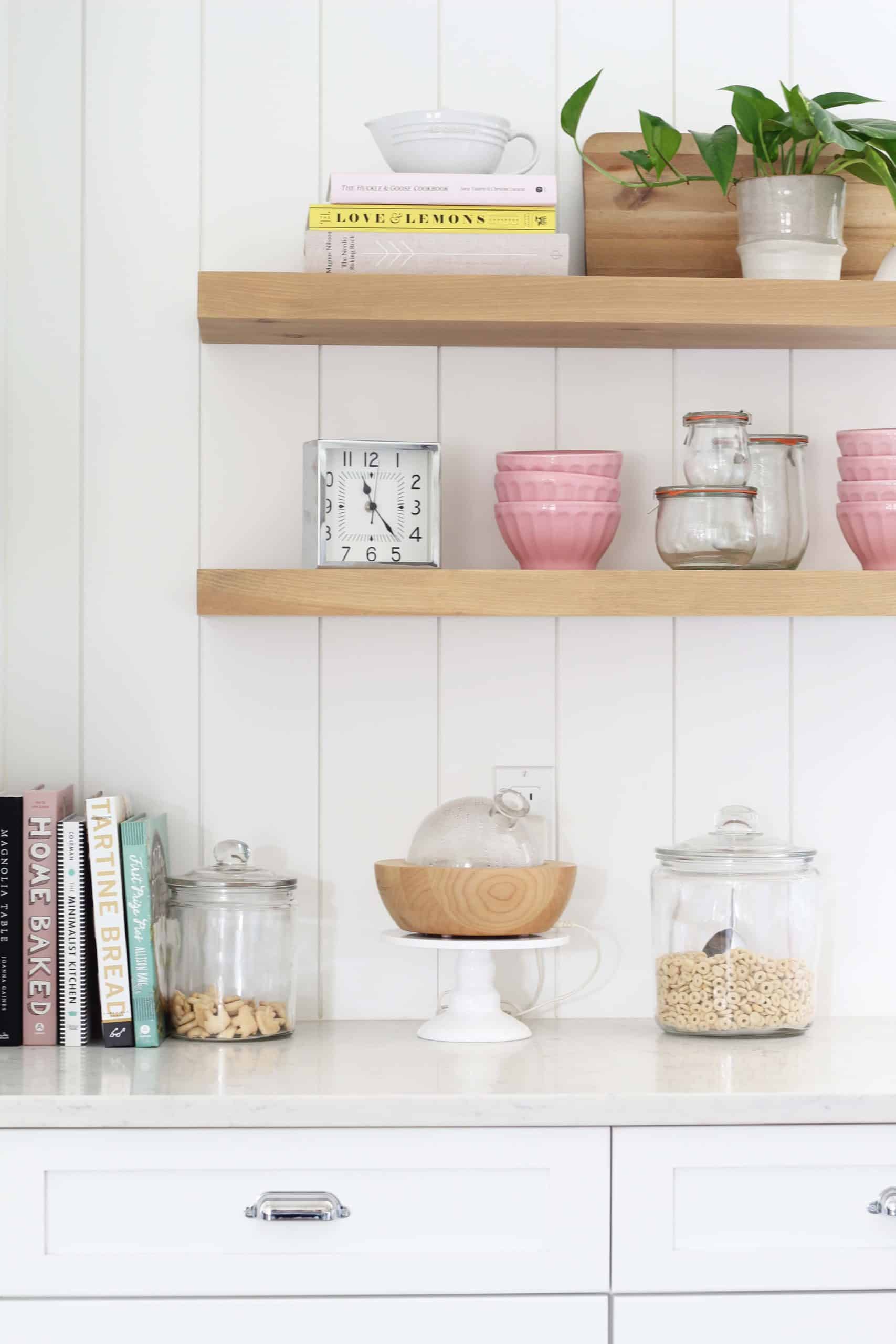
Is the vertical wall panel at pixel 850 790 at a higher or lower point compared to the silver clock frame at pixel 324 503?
lower

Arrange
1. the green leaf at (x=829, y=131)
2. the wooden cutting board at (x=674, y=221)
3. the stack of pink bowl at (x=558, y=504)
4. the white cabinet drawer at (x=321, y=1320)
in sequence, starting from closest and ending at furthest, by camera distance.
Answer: the white cabinet drawer at (x=321, y=1320) < the green leaf at (x=829, y=131) < the stack of pink bowl at (x=558, y=504) < the wooden cutting board at (x=674, y=221)

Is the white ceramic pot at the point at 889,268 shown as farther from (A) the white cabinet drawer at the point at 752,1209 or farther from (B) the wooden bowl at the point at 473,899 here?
(A) the white cabinet drawer at the point at 752,1209

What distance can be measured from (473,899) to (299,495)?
603mm

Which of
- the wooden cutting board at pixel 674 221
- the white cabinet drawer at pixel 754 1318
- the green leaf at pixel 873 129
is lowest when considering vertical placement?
the white cabinet drawer at pixel 754 1318

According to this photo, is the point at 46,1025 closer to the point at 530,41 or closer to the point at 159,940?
the point at 159,940

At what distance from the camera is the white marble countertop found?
1.43m

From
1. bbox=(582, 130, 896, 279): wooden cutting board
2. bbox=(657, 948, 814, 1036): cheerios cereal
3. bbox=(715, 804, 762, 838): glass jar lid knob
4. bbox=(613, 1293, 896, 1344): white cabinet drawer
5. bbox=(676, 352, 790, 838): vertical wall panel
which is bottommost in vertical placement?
bbox=(613, 1293, 896, 1344): white cabinet drawer

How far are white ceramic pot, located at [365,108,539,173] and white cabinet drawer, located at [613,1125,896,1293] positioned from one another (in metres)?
1.16

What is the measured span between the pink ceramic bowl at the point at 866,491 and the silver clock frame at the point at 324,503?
525mm

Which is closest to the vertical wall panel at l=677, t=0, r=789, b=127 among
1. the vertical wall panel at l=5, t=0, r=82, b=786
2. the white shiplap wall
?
the white shiplap wall

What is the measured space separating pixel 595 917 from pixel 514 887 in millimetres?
264

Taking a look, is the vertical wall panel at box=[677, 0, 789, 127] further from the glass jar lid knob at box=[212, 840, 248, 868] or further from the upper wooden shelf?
the glass jar lid knob at box=[212, 840, 248, 868]

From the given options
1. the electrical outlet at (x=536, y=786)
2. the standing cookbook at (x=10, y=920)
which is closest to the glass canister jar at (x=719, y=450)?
the electrical outlet at (x=536, y=786)

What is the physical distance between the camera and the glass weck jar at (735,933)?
5.75ft
